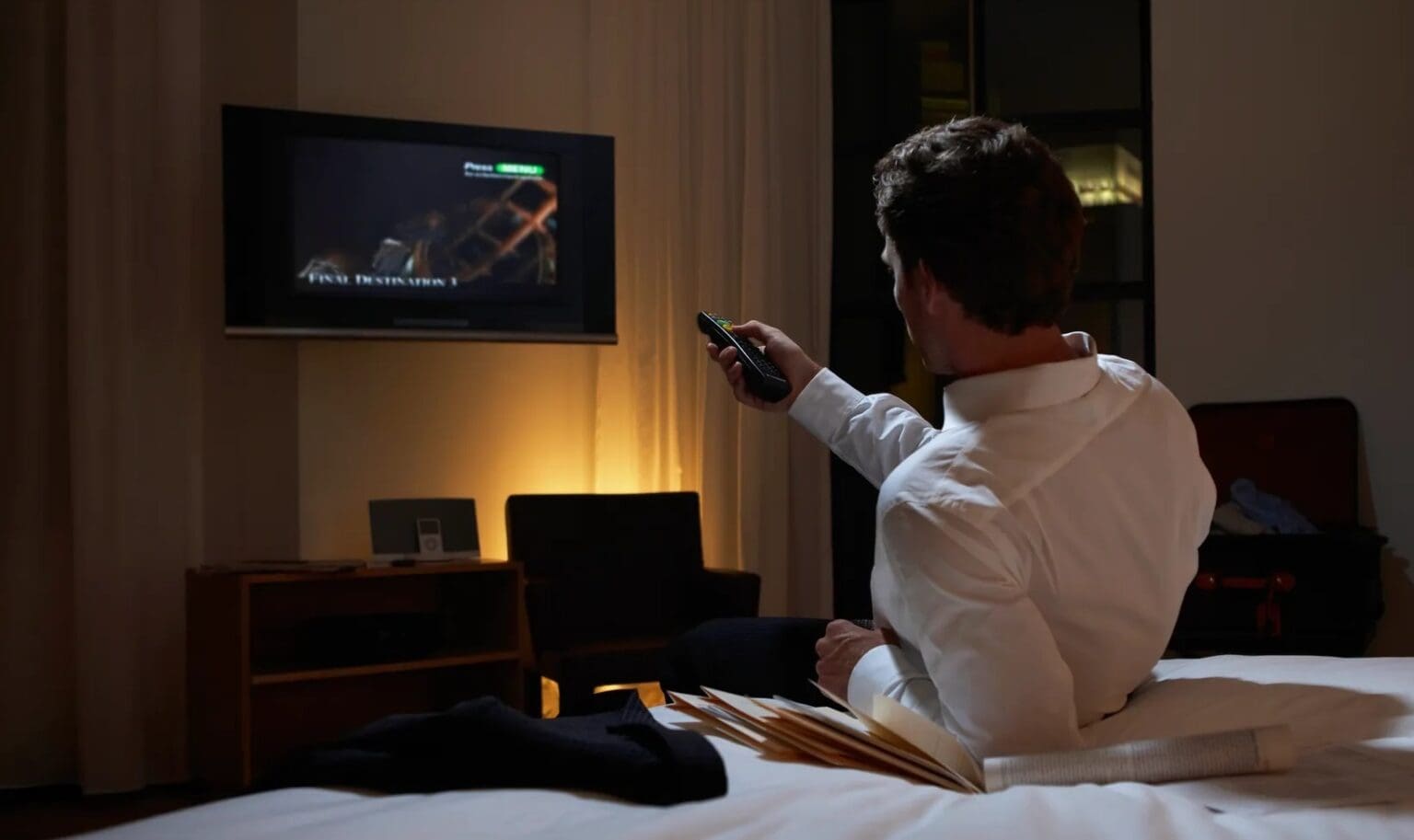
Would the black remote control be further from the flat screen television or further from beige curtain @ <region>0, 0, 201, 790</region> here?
beige curtain @ <region>0, 0, 201, 790</region>

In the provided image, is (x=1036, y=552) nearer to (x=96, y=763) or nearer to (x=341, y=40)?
(x=96, y=763)

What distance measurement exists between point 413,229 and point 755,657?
2.55 m

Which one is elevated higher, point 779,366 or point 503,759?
point 779,366

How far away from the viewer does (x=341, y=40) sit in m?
4.00

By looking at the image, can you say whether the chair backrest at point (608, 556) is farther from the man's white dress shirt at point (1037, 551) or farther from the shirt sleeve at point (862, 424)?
the man's white dress shirt at point (1037, 551)

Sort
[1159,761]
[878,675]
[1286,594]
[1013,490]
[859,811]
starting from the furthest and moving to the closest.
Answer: [1286,594]
[878,675]
[1013,490]
[1159,761]
[859,811]

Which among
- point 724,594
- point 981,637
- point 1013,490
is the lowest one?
point 724,594

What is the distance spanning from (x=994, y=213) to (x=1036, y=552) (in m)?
0.31

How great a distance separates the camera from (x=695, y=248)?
4.38 m

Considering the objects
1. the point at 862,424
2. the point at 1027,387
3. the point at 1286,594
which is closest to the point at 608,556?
the point at 1286,594

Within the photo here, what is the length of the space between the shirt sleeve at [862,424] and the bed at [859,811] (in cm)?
58

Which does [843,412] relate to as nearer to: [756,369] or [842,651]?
[756,369]

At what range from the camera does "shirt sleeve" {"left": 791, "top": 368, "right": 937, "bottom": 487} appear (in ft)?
5.09

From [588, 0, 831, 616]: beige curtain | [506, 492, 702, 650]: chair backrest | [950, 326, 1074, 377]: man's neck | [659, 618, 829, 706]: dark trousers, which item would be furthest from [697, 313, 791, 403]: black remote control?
[588, 0, 831, 616]: beige curtain
